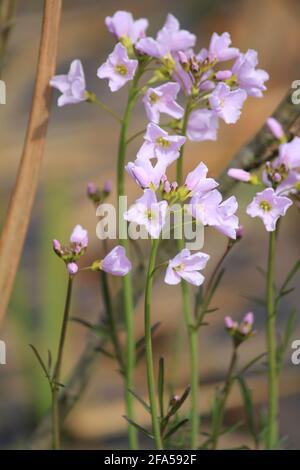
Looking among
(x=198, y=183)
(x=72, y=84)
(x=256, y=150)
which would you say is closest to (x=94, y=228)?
(x=256, y=150)

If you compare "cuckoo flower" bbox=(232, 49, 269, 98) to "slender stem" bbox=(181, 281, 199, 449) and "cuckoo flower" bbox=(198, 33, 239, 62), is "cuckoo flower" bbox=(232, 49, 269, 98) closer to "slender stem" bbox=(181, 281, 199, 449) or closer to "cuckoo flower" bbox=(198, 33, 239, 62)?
"cuckoo flower" bbox=(198, 33, 239, 62)

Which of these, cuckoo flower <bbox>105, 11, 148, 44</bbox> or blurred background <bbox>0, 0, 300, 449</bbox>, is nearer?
cuckoo flower <bbox>105, 11, 148, 44</bbox>

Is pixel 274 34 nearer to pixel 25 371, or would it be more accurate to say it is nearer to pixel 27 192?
pixel 25 371

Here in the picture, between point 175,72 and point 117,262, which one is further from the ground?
point 175,72

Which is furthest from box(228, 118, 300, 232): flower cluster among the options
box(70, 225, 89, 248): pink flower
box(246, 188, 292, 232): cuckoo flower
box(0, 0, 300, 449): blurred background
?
box(0, 0, 300, 449): blurred background

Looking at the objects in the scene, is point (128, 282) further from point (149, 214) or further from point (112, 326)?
point (149, 214)
